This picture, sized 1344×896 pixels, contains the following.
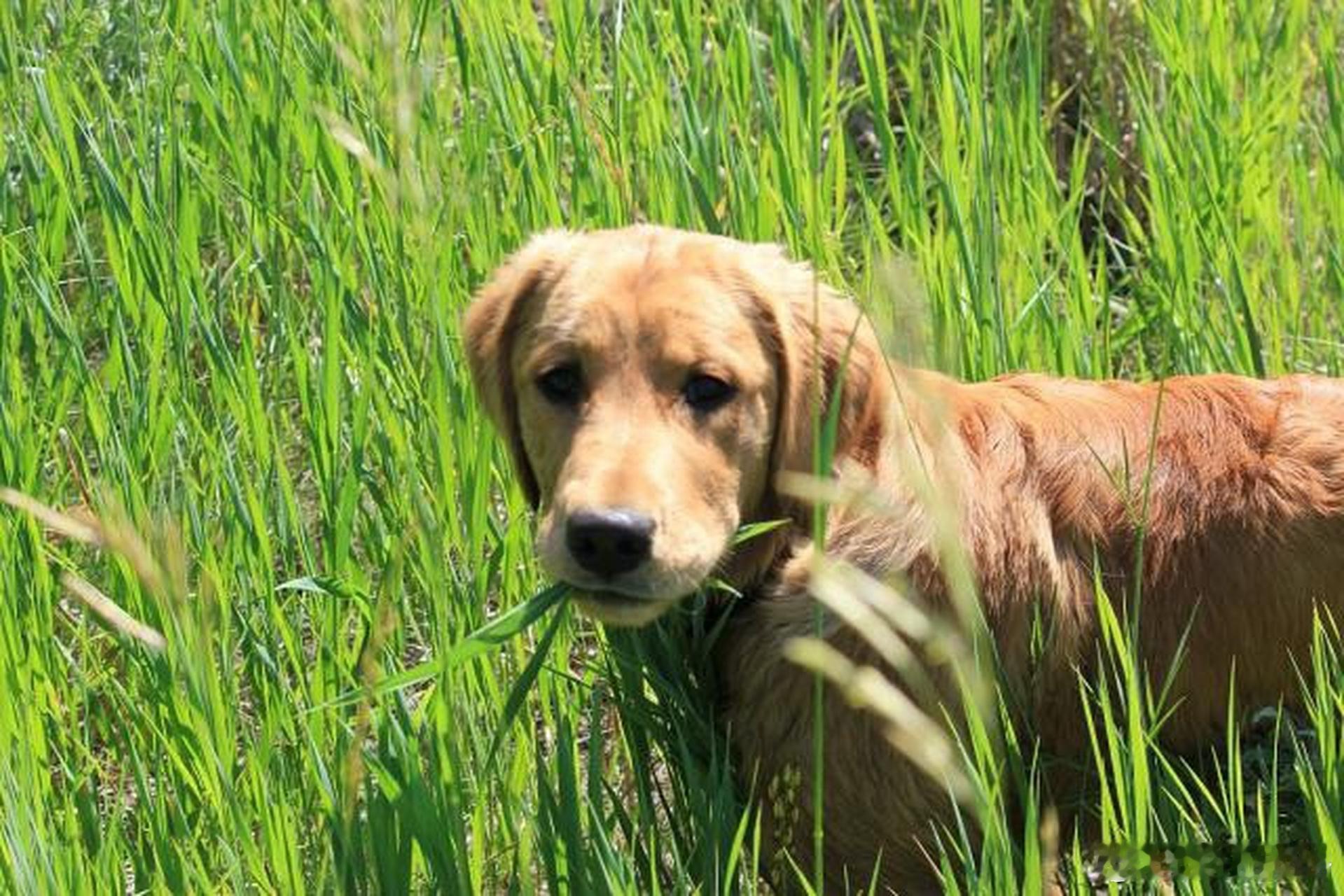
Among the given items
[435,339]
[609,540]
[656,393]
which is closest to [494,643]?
[609,540]

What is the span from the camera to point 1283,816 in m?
3.29

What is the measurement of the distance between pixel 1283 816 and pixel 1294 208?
1.56 metres

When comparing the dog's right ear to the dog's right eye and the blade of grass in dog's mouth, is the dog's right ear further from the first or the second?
the blade of grass in dog's mouth

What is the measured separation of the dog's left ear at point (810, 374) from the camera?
2963 mm

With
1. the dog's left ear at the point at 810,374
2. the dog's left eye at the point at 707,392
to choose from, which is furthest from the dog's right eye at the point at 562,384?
the dog's left ear at the point at 810,374

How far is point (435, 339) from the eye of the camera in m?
3.02

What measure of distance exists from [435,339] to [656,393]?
39cm

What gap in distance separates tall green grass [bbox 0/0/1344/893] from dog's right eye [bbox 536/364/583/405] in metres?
0.16

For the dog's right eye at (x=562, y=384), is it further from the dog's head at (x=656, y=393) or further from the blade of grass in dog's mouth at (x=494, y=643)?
the blade of grass in dog's mouth at (x=494, y=643)


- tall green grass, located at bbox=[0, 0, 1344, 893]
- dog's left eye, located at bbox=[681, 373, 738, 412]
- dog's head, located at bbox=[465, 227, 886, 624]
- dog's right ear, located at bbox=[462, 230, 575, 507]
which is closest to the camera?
dog's head, located at bbox=[465, 227, 886, 624]

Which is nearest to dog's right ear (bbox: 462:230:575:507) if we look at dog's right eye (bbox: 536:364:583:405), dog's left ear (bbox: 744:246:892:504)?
dog's right eye (bbox: 536:364:583:405)

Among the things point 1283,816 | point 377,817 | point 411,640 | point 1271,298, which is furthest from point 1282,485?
point 411,640

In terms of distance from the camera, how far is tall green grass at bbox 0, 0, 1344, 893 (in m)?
2.68

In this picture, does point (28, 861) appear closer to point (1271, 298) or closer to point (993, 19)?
point (1271, 298)
